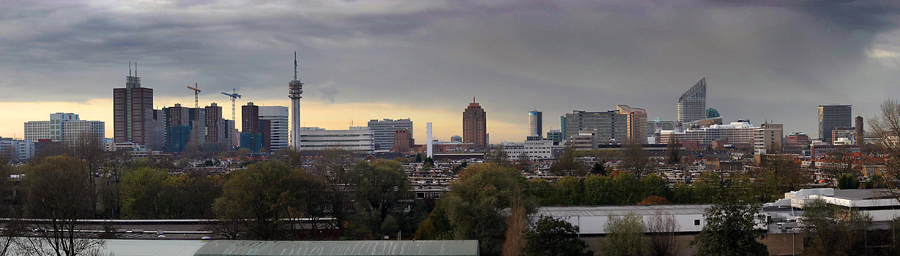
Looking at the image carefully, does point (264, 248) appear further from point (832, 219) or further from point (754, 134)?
point (754, 134)

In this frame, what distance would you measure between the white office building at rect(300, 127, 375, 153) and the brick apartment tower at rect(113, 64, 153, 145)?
5948 centimetres

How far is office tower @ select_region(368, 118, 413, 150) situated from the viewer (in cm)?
18262

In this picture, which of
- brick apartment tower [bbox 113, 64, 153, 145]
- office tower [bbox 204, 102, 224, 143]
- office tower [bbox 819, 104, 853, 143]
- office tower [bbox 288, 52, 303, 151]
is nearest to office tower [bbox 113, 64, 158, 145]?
brick apartment tower [bbox 113, 64, 153, 145]

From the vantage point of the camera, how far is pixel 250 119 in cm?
15975

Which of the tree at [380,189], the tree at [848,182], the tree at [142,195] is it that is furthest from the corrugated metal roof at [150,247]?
the tree at [848,182]

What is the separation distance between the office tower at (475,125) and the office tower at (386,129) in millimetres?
33750

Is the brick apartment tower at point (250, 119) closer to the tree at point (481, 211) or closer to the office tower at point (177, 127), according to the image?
the office tower at point (177, 127)

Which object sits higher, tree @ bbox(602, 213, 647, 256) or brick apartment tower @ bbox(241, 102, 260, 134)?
brick apartment tower @ bbox(241, 102, 260, 134)

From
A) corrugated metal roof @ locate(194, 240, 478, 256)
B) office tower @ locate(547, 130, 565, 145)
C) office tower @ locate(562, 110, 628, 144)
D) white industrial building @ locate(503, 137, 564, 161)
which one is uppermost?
office tower @ locate(562, 110, 628, 144)

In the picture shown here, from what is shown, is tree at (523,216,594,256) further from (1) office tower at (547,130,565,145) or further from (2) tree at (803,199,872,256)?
(1) office tower at (547,130,565,145)

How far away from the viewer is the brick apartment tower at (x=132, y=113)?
147 metres

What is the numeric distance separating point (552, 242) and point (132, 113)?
155 metres

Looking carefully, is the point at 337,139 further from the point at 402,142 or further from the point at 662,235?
the point at 662,235

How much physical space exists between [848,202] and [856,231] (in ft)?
12.3
